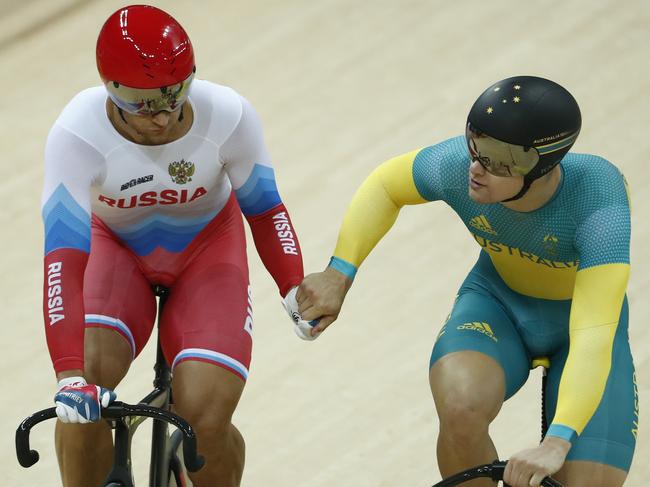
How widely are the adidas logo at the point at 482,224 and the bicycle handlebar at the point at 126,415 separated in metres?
0.98

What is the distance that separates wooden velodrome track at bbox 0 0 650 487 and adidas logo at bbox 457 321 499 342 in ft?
4.02

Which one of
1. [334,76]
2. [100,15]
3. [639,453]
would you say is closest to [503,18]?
[334,76]

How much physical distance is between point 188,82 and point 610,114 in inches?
142

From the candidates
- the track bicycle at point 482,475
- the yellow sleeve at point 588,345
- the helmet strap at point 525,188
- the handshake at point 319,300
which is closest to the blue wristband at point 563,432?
the yellow sleeve at point 588,345

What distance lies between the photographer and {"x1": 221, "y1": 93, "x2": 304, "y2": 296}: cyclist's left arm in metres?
3.55

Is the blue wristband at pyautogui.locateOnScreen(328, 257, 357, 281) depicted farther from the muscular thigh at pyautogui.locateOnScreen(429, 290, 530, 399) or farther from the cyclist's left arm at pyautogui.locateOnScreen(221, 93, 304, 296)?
the muscular thigh at pyautogui.locateOnScreen(429, 290, 530, 399)

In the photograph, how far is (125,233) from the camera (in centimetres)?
366

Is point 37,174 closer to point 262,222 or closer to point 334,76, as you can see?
point 334,76

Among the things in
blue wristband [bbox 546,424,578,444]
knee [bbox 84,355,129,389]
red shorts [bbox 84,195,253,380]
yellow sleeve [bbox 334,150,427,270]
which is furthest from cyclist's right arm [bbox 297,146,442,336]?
blue wristband [bbox 546,424,578,444]

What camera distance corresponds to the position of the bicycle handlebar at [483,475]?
2.78 metres

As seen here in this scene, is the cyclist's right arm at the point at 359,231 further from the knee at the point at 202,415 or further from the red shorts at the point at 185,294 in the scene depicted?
the knee at the point at 202,415

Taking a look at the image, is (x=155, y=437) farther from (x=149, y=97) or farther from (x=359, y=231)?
(x=149, y=97)

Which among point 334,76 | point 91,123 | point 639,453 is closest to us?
point 91,123

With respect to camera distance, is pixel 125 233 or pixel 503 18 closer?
pixel 125 233
